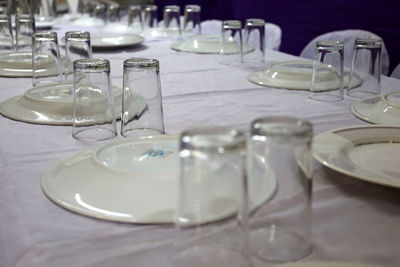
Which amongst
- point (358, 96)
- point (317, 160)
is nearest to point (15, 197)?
point (317, 160)

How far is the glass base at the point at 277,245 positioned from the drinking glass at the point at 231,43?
1.01m

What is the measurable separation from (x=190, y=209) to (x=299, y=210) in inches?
4.4

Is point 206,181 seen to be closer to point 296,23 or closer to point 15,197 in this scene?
point 15,197

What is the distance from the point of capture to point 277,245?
1.50 feet

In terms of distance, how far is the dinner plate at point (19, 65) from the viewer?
1.23 metres

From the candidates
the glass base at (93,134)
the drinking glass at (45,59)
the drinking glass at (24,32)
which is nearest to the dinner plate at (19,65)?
the drinking glass at (45,59)

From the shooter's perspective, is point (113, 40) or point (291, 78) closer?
point (291, 78)

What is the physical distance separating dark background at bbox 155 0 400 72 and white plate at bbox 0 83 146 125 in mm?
1885

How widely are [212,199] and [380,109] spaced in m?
0.60

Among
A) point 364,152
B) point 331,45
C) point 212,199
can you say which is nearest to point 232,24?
point 331,45

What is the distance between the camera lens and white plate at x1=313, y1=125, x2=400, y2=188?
0.60 m

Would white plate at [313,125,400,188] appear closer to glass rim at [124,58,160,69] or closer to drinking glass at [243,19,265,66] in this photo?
glass rim at [124,58,160,69]

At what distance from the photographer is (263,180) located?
0.46 meters

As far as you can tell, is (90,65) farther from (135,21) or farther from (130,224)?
(135,21)
